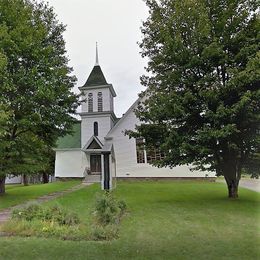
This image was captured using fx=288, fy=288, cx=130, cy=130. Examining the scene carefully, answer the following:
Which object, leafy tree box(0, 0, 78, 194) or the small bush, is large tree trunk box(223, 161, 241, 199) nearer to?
the small bush

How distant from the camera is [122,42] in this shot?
45.1ft

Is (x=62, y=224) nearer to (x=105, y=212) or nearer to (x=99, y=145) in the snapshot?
(x=105, y=212)

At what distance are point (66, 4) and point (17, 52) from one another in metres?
5.60

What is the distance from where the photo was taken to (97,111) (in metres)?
28.9

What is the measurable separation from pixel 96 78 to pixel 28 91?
15345 mm

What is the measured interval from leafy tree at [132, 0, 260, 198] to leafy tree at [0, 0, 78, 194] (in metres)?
5.83

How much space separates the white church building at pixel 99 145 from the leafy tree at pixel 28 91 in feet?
27.6

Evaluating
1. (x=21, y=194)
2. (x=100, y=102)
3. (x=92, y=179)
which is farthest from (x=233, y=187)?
(x=100, y=102)

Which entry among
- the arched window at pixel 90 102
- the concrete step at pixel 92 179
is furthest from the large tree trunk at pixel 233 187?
the arched window at pixel 90 102

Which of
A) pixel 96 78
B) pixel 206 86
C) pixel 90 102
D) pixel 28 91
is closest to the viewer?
pixel 206 86

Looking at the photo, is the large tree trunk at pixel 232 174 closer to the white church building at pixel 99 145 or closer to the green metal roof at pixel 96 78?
the white church building at pixel 99 145

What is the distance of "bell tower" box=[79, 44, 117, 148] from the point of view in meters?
28.6

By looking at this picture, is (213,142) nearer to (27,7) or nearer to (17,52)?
(17,52)

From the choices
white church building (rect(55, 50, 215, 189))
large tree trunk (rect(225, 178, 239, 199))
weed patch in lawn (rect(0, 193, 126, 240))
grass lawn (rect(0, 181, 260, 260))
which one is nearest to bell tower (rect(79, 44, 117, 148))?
white church building (rect(55, 50, 215, 189))
